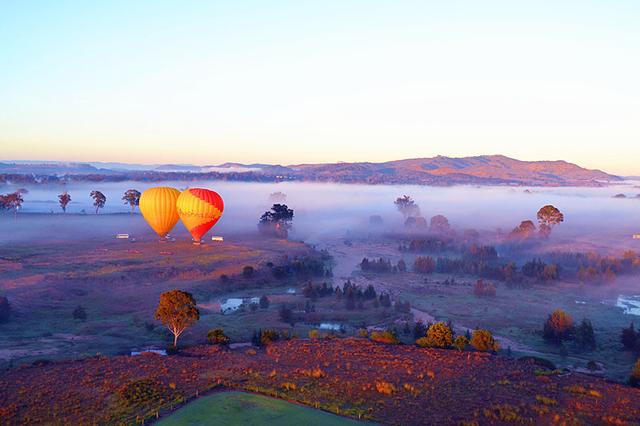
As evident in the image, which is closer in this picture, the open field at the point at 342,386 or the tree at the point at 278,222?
the open field at the point at 342,386

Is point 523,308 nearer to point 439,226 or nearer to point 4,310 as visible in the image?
point 4,310

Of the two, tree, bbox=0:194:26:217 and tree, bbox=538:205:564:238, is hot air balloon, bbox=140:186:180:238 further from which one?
tree, bbox=538:205:564:238

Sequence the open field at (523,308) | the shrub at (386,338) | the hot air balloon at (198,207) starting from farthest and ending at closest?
the hot air balloon at (198,207) → the open field at (523,308) → the shrub at (386,338)

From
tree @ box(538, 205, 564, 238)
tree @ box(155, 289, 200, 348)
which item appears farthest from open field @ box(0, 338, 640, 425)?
tree @ box(538, 205, 564, 238)

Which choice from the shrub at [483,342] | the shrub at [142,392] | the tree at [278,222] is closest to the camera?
the shrub at [142,392]

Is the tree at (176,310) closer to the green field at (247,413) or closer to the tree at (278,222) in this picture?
the green field at (247,413)

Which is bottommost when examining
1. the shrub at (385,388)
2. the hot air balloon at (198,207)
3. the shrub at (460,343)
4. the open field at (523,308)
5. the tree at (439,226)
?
the open field at (523,308)

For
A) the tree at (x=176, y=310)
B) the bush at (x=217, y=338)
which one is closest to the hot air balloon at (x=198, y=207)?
the bush at (x=217, y=338)
